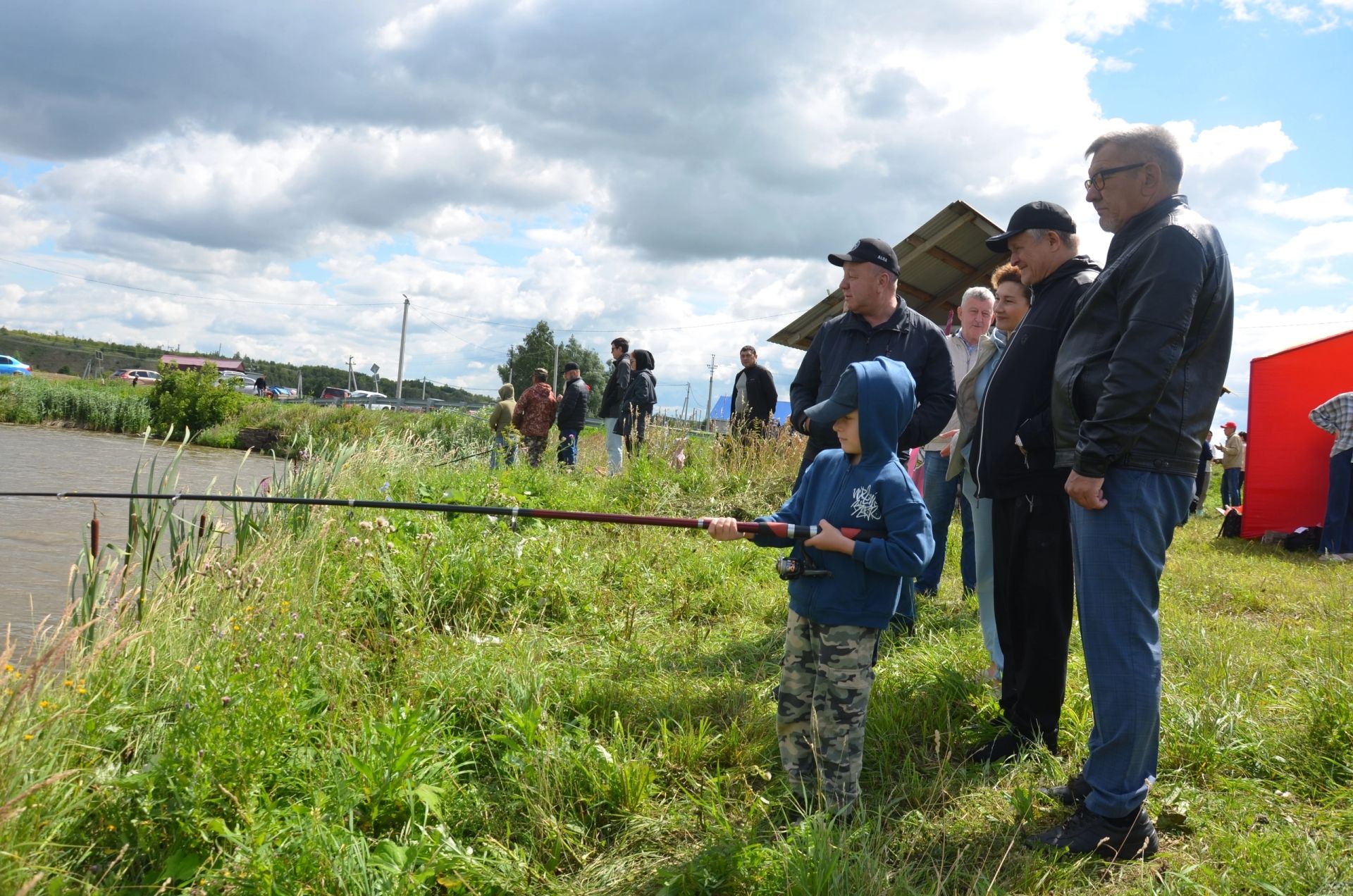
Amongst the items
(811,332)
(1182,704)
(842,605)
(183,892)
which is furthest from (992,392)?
(811,332)

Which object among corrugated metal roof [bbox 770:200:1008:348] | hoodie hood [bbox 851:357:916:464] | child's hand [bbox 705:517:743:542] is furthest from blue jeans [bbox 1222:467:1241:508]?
child's hand [bbox 705:517:743:542]

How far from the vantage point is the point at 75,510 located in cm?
1140

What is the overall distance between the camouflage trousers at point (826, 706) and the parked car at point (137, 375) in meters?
52.3

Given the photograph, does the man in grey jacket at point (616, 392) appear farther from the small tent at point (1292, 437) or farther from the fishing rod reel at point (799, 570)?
the fishing rod reel at point (799, 570)

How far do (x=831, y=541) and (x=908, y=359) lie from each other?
1.90 meters

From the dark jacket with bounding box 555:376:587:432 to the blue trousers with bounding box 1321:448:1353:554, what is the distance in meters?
8.42

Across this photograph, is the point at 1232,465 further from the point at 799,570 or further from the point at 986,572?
the point at 799,570

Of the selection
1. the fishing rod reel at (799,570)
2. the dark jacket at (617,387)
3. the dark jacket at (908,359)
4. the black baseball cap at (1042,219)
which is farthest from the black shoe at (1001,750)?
the dark jacket at (617,387)

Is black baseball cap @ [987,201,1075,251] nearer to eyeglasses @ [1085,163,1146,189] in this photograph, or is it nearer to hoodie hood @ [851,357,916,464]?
eyeglasses @ [1085,163,1146,189]

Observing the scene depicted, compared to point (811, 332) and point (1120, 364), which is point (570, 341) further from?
point (1120, 364)

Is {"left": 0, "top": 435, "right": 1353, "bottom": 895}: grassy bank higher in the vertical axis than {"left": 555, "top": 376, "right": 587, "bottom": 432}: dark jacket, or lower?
lower

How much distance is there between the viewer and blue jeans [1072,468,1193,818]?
2.61 metres

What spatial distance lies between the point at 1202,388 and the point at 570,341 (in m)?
64.0

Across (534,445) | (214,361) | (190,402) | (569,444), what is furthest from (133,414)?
(214,361)
